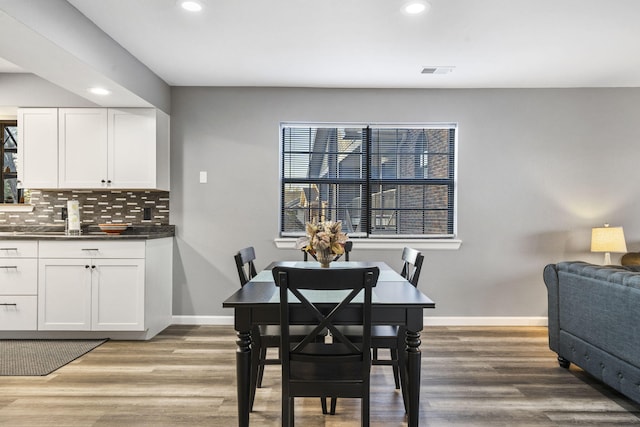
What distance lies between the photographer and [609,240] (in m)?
3.83

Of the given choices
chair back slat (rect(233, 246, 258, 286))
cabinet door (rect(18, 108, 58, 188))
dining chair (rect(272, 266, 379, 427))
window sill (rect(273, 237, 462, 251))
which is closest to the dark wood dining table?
dining chair (rect(272, 266, 379, 427))

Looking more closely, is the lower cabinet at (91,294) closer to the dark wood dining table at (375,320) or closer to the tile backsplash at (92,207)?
the tile backsplash at (92,207)

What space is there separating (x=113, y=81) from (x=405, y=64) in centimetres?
237

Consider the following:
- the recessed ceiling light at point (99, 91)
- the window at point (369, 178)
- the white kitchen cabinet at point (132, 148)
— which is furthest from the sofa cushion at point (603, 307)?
the recessed ceiling light at point (99, 91)

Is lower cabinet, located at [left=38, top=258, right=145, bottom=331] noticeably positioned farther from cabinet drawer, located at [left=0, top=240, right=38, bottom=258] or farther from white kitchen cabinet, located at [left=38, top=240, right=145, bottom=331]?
cabinet drawer, located at [left=0, top=240, right=38, bottom=258]

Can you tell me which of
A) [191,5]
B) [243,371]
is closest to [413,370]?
[243,371]

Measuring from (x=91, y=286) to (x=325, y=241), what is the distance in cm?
235

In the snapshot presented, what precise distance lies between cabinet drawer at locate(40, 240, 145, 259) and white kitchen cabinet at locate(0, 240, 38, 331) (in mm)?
126

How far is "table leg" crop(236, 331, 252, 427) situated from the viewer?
1.93 m

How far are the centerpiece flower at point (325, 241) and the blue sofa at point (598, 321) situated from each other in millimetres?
1629

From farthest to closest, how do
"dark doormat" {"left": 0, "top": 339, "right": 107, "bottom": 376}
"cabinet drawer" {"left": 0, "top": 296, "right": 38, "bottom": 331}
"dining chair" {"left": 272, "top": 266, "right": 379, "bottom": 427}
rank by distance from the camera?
1. "cabinet drawer" {"left": 0, "top": 296, "right": 38, "bottom": 331}
2. "dark doormat" {"left": 0, "top": 339, "right": 107, "bottom": 376}
3. "dining chair" {"left": 272, "top": 266, "right": 379, "bottom": 427}

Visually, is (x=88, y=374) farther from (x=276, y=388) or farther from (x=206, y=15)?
(x=206, y=15)

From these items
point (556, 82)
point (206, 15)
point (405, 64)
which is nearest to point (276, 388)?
point (206, 15)

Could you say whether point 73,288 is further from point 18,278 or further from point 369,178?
point 369,178
